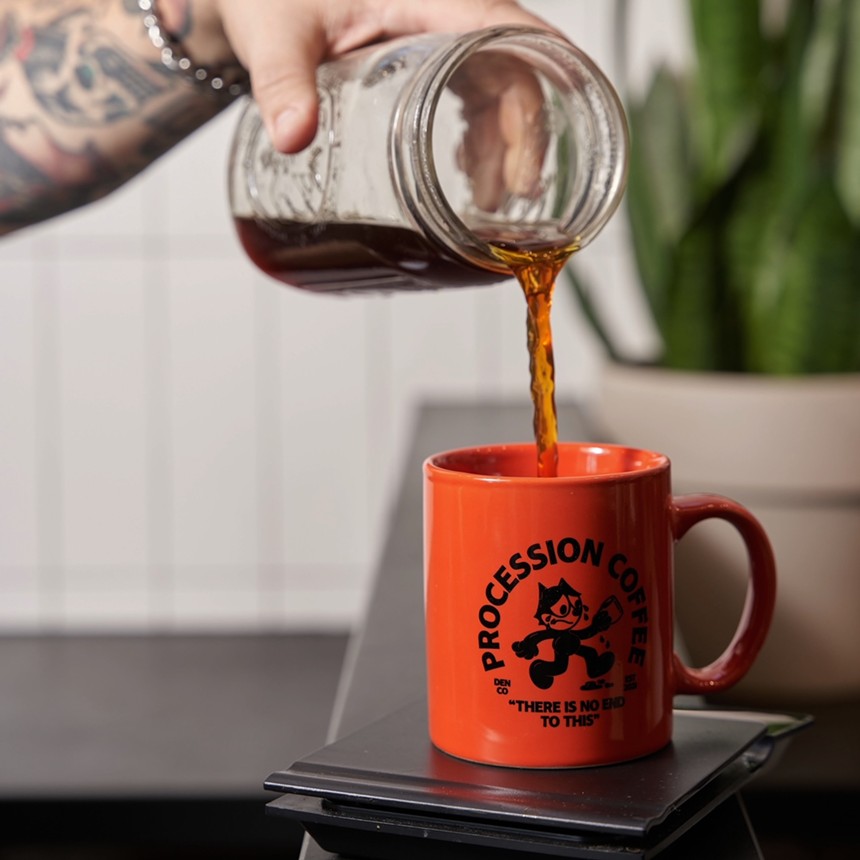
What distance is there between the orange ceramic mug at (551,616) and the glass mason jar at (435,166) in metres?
0.11

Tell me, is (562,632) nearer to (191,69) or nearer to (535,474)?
(535,474)

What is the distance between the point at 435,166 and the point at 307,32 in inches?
4.1

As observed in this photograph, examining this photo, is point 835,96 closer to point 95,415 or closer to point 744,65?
point 744,65

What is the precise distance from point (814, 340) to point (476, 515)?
0.57 meters

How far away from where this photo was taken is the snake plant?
932 mm

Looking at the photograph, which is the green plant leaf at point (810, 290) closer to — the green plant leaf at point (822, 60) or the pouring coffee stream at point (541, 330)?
the green plant leaf at point (822, 60)

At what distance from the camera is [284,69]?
0.58 meters

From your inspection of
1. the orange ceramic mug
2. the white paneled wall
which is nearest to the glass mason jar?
the orange ceramic mug

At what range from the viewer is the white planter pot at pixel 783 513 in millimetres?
889

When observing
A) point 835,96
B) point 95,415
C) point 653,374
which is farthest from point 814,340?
point 95,415

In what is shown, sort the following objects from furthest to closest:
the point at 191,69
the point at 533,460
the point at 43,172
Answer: the point at 43,172 < the point at 191,69 < the point at 533,460

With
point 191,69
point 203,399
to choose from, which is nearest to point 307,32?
point 191,69

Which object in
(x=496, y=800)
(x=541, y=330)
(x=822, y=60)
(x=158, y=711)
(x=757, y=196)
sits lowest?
(x=158, y=711)

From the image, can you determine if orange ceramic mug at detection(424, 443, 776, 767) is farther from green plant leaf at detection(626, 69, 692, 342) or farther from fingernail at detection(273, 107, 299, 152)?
green plant leaf at detection(626, 69, 692, 342)
